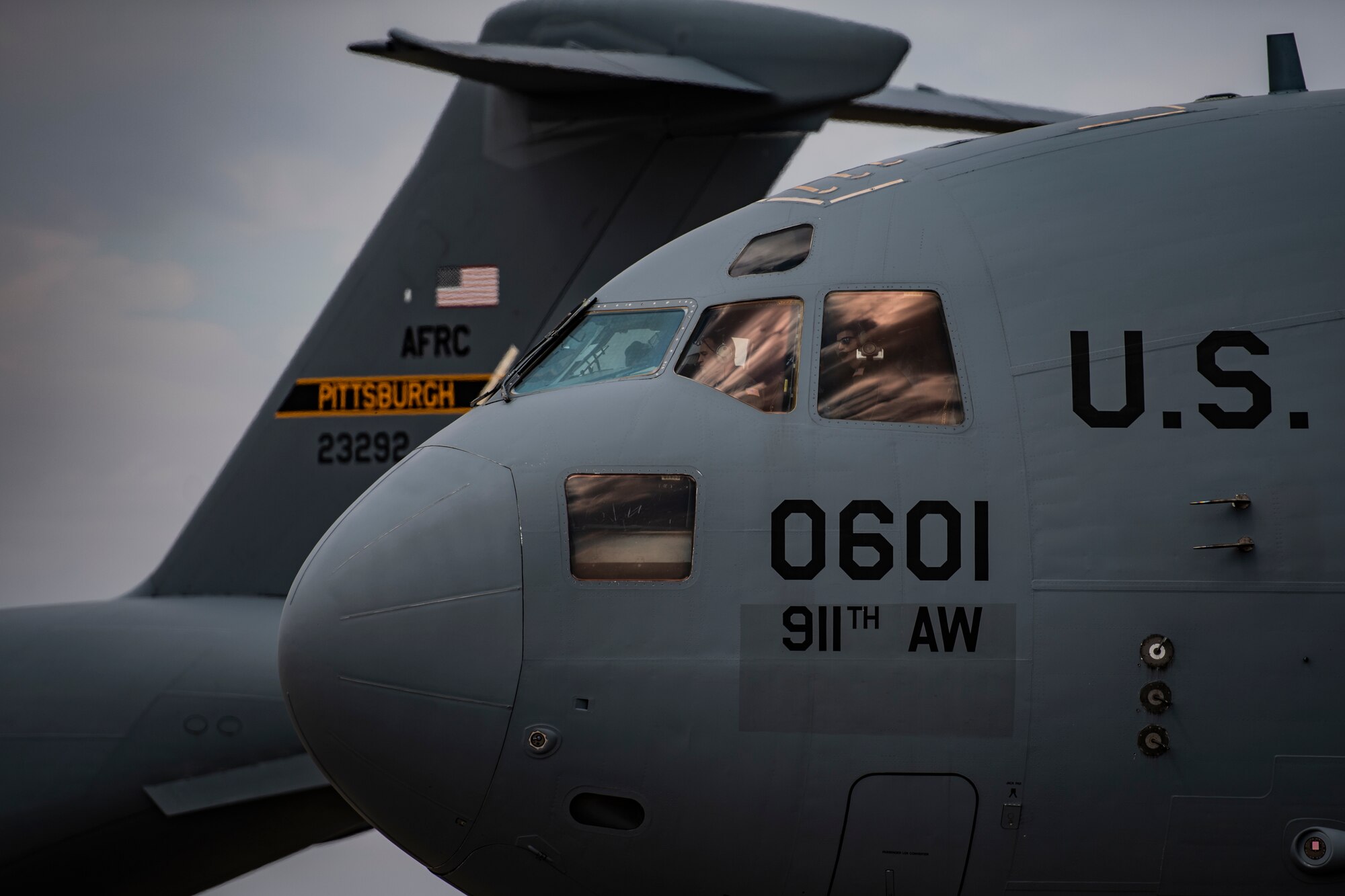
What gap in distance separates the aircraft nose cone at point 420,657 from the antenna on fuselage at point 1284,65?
140 inches

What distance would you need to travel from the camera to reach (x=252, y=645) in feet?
29.8

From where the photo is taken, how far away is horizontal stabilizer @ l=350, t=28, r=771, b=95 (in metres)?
7.38

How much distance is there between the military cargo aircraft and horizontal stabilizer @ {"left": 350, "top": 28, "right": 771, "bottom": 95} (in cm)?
3

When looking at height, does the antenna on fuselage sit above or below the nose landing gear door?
above

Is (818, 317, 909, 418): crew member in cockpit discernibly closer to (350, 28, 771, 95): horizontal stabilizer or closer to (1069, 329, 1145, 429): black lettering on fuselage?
(1069, 329, 1145, 429): black lettering on fuselage

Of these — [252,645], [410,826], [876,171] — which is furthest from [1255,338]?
[252,645]

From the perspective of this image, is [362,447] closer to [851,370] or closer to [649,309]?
[649,309]

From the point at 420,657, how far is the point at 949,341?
2.04m

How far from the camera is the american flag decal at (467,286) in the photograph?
938cm

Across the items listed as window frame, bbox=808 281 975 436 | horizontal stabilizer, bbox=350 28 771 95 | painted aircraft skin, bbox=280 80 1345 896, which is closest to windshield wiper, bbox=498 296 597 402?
painted aircraft skin, bbox=280 80 1345 896

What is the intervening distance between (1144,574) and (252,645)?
6.65 m

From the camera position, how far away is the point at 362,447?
9.47 metres

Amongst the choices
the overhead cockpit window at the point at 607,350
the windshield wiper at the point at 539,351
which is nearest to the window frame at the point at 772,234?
the overhead cockpit window at the point at 607,350

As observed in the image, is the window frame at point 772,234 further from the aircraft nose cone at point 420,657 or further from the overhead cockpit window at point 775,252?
the aircraft nose cone at point 420,657
